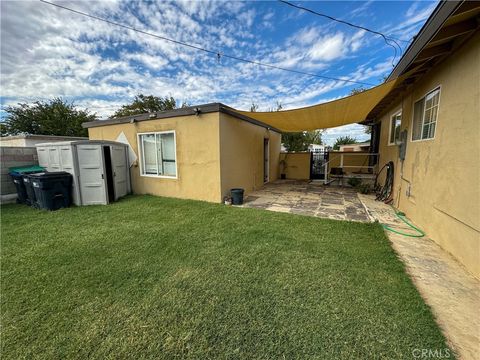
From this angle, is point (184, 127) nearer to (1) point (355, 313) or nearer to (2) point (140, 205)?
(2) point (140, 205)

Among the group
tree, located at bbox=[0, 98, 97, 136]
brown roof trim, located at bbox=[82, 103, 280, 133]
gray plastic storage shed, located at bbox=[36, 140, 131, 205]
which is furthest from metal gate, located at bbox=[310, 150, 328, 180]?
tree, located at bbox=[0, 98, 97, 136]

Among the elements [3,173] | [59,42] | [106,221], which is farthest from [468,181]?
[3,173]

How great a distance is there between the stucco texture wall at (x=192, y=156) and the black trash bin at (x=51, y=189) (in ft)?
8.34

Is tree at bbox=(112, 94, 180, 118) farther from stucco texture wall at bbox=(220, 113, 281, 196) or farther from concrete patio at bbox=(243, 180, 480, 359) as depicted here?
concrete patio at bbox=(243, 180, 480, 359)

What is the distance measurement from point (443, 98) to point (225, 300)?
5.02 m

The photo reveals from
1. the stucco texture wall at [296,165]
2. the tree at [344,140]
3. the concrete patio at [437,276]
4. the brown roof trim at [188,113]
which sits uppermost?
the tree at [344,140]

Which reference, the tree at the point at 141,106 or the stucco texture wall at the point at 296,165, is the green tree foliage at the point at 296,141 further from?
the tree at the point at 141,106

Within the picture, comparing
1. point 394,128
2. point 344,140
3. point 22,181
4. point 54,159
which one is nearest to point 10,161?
point 22,181

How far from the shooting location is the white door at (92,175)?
257 inches

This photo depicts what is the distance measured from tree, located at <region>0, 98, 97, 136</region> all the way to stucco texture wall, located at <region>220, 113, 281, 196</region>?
1829cm

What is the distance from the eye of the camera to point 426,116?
14.2ft
